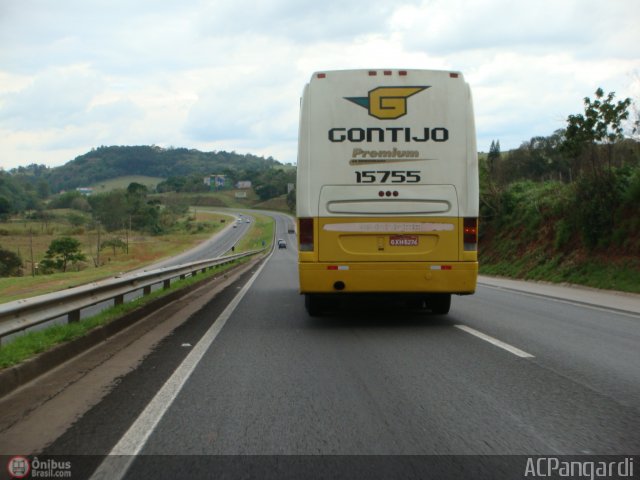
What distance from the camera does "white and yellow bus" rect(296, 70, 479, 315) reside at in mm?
9430

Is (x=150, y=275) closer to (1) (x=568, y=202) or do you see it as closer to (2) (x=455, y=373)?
(2) (x=455, y=373)

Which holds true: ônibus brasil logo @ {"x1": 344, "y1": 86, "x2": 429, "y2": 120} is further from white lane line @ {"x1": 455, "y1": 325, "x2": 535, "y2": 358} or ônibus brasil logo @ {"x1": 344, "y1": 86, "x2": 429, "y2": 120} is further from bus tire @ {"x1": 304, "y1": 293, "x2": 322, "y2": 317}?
white lane line @ {"x1": 455, "y1": 325, "x2": 535, "y2": 358}

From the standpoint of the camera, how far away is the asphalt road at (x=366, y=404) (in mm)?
4090

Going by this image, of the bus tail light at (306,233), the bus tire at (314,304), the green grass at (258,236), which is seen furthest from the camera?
the green grass at (258,236)

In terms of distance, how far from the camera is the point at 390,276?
30.9 ft

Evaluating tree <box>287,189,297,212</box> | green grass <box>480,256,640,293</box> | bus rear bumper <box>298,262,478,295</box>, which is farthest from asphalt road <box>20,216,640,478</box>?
tree <box>287,189,297,212</box>

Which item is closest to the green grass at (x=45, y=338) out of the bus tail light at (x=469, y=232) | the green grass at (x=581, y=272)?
the bus tail light at (x=469, y=232)

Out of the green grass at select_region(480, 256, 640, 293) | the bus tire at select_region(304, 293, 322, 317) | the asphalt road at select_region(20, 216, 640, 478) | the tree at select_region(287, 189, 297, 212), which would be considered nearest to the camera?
the asphalt road at select_region(20, 216, 640, 478)

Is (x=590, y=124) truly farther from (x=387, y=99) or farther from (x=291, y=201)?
(x=291, y=201)

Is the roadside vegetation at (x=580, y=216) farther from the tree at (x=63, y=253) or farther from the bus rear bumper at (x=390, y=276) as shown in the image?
the tree at (x=63, y=253)

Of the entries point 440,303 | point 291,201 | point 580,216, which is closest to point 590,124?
point 580,216

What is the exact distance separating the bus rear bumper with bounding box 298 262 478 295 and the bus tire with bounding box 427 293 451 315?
1524mm

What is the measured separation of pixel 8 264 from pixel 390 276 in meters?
58.4

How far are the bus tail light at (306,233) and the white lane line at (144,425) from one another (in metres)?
2.21
